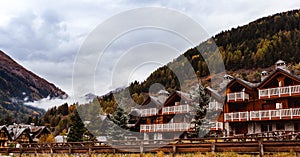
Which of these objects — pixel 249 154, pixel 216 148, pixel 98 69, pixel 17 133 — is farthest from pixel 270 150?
pixel 17 133

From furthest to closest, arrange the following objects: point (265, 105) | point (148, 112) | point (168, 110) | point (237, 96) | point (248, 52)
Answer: point (248, 52) → point (148, 112) → point (168, 110) → point (237, 96) → point (265, 105)

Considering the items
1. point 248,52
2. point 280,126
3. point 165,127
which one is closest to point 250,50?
point 248,52

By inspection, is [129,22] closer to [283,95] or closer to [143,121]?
[283,95]

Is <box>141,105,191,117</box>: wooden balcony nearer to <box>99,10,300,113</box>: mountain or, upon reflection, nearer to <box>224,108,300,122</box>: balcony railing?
<box>224,108,300,122</box>: balcony railing

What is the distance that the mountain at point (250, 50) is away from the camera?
141m

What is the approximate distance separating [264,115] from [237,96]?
15.6 feet

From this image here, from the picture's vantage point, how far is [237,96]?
147ft

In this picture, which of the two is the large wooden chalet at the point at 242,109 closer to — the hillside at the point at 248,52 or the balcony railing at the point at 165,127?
the balcony railing at the point at 165,127

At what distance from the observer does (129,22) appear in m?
29.6

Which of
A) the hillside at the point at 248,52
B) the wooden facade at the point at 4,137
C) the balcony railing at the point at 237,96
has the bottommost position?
the wooden facade at the point at 4,137

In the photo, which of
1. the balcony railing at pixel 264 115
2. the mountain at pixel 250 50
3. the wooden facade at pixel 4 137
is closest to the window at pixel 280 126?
the balcony railing at pixel 264 115

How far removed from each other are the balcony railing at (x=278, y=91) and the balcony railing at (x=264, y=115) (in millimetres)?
1992

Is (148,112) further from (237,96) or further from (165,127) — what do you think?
(237,96)

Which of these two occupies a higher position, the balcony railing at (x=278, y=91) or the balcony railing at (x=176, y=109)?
the balcony railing at (x=278, y=91)
